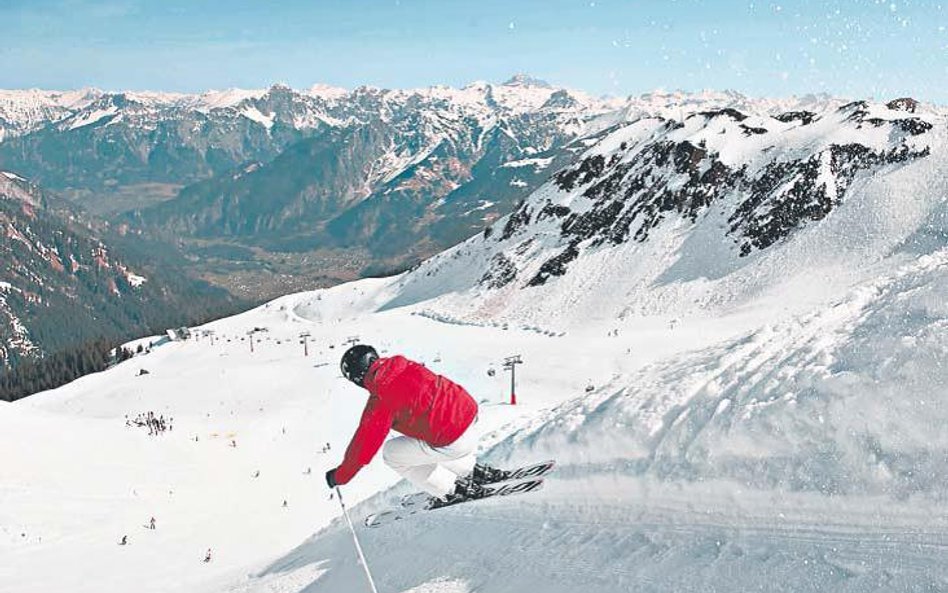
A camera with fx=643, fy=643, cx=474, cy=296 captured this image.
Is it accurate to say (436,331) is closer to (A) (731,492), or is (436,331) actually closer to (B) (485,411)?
(B) (485,411)

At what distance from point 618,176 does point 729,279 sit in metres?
36.0

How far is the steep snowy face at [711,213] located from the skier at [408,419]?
6406cm

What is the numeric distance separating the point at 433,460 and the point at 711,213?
8225cm

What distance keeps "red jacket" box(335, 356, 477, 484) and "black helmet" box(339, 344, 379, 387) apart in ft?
0.25

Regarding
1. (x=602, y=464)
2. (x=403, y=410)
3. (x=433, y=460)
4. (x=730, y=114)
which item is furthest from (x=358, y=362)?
(x=730, y=114)

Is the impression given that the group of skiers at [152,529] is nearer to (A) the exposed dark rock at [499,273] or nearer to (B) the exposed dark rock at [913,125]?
(A) the exposed dark rock at [499,273]

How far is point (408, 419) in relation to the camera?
802 cm

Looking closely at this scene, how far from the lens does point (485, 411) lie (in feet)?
126

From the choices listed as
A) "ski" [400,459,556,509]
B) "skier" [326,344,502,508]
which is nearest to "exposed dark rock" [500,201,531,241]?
"ski" [400,459,556,509]

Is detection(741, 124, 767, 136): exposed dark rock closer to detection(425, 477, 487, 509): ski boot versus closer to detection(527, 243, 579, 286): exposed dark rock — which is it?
detection(527, 243, 579, 286): exposed dark rock

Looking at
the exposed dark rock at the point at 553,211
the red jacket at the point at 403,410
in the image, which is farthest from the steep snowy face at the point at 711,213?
the red jacket at the point at 403,410

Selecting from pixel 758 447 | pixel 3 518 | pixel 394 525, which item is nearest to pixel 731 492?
pixel 758 447

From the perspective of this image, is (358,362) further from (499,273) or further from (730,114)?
(730,114)

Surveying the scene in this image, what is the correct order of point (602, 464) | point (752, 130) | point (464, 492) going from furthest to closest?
point (752, 130) → point (602, 464) → point (464, 492)
